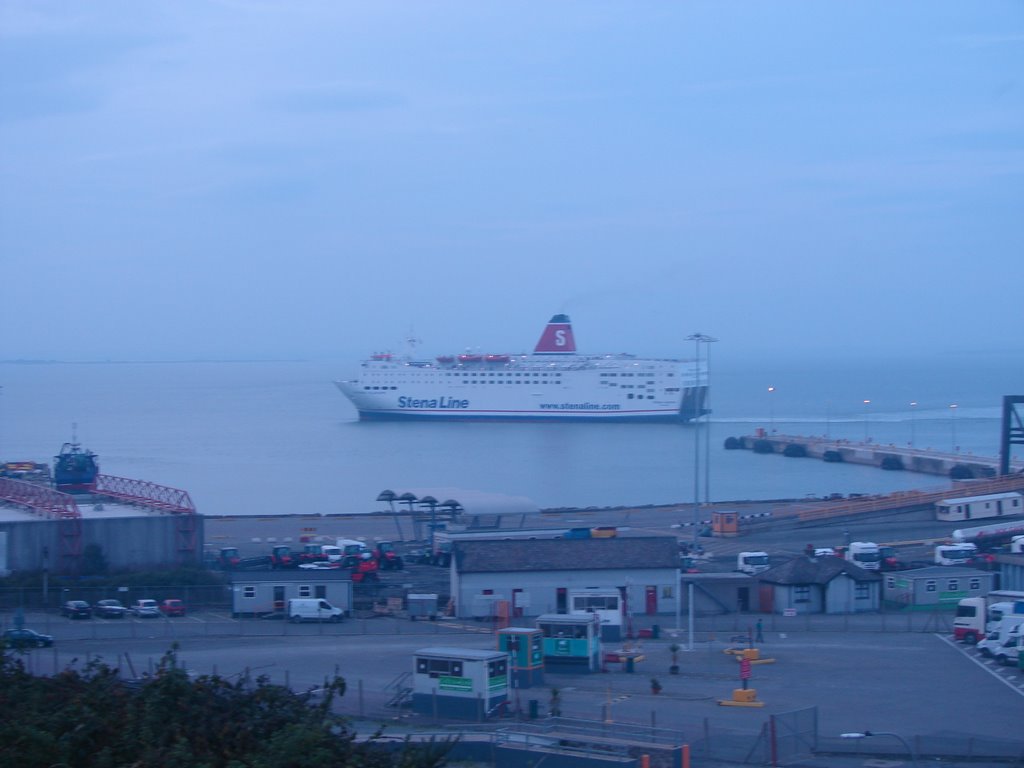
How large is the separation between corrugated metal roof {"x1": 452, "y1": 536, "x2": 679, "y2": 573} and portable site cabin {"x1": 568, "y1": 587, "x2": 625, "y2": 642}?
0.62 meters

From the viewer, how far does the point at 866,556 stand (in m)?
8.23

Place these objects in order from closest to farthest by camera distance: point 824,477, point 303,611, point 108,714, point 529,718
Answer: point 108,714 < point 529,718 < point 303,611 < point 824,477

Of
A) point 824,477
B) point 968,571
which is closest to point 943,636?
point 968,571

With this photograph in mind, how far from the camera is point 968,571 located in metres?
7.00

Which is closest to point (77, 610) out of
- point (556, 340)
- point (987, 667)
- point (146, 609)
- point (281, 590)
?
point (146, 609)

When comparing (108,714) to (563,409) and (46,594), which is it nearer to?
(46,594)

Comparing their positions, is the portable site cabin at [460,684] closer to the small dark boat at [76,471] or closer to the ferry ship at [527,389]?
the small dark boat at [76,471]

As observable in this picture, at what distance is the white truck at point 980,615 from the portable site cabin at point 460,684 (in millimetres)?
2793

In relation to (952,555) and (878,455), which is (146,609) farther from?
(878,455)

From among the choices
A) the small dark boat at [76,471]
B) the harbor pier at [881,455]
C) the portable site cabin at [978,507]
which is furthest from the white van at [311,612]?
the harbor pier at [881,455]

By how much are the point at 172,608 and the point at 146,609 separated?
216 millimetres

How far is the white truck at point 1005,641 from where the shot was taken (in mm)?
4891

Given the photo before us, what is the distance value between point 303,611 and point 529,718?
264 cm

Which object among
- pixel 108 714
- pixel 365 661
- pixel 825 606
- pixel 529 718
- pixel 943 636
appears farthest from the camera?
pixel 825 606
